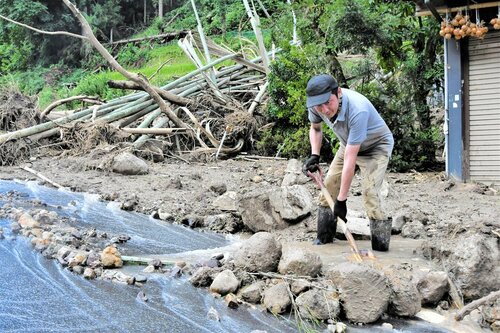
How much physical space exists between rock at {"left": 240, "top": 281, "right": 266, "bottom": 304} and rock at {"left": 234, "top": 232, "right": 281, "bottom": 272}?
7.7 inches

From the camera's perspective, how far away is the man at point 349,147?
4.16 meters

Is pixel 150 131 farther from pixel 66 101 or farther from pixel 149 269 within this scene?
pixel 149 269

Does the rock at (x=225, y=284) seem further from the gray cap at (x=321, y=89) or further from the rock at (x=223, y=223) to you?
the rock at (x=223, y=223)

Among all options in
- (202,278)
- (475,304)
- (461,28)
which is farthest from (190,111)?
(475,304)

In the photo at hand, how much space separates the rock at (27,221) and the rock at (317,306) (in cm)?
316

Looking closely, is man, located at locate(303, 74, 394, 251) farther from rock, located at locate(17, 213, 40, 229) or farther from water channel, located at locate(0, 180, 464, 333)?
rock, located at locate(17, 213, 40, 229)

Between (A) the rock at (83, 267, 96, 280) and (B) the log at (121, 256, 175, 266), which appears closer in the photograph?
(A) the rock at (83, 267, 96, 280)

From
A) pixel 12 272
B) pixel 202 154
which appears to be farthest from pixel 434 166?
pixel 12 272

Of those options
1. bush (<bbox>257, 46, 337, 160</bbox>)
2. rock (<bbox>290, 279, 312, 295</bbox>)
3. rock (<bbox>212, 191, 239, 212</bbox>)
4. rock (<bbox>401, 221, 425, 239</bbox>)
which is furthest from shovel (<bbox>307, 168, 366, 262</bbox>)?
bush (<bbox>257, 46, 337, 160</bbox>)

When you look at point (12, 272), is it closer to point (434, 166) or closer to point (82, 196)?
point (82, 196)

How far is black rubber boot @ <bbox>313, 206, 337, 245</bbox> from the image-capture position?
4.89m

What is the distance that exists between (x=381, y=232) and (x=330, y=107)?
1197mm

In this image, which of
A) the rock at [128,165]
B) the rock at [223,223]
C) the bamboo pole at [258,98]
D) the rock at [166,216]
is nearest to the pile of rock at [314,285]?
the rock at [223,223]

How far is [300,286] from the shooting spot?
3697 mm
